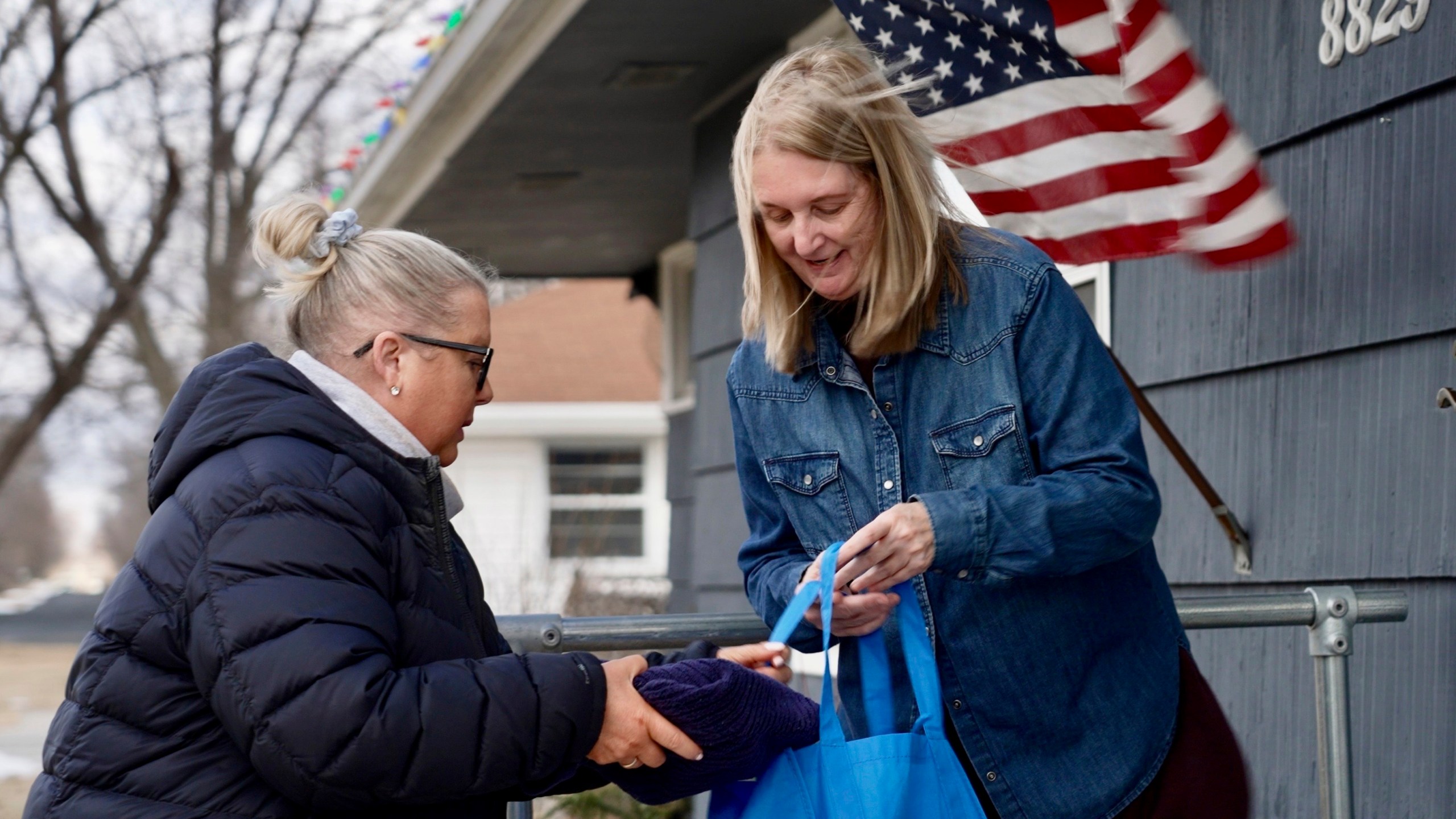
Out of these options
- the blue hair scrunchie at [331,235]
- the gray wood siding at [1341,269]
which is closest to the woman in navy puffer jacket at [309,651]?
the blue hair scrunchie at [331,235]

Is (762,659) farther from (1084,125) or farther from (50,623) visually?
(50,623)

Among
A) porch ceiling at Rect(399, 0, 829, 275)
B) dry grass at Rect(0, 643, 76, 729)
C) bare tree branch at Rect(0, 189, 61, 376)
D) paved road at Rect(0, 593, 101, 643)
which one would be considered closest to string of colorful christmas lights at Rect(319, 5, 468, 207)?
porch ceiling at Rect(399, 0, 829, 275)

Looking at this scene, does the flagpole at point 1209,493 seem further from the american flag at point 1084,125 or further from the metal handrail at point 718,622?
the metal handrail at point 718,622

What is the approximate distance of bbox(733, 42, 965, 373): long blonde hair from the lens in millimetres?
2014

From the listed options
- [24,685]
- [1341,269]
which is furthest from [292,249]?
[24,685]

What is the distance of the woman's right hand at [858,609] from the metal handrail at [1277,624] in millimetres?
437

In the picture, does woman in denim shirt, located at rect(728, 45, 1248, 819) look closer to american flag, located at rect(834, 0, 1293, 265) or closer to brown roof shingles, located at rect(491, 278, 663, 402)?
american flag, located at rect(834, 0, 1293, 265)

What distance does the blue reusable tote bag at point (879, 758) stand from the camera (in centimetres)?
190

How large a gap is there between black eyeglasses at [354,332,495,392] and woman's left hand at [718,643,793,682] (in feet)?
1.84

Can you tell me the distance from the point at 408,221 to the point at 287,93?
14828mm

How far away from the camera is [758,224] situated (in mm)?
2141

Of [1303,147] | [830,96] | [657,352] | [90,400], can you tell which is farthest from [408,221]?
[90,400]

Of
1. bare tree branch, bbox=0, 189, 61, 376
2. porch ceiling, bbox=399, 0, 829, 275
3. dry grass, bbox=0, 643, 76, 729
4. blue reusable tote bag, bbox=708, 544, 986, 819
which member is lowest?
dry grass, bbox=0, 643, 76, 729

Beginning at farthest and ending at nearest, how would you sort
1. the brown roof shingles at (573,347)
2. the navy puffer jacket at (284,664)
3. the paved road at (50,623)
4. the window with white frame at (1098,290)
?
the paved road at (50,623)
the brown roof shingles at (573,347)
the window with white frame at (1098,290)
the navy puffer jacket at (284,664)
